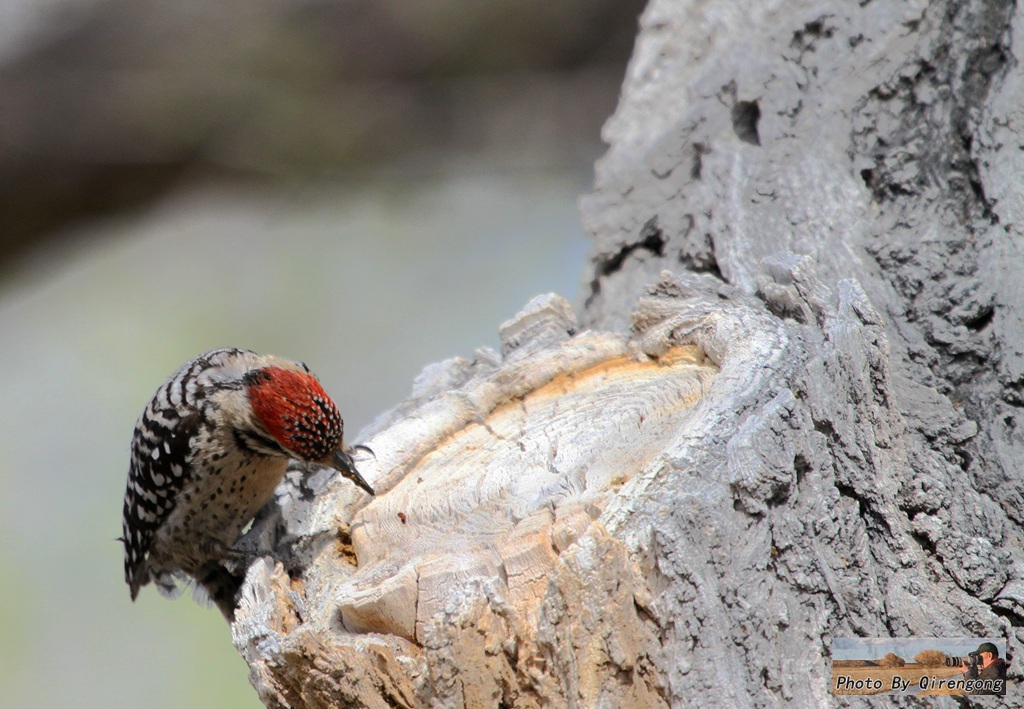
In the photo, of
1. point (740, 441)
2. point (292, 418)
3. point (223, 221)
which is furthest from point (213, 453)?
point (223, 221)

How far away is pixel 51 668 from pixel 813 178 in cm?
501

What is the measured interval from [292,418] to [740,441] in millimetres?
1127

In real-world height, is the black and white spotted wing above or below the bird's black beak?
above

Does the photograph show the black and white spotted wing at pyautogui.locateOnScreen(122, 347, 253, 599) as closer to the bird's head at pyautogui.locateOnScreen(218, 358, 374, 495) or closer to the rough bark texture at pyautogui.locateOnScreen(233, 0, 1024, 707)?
the bird's head at pyautogui.locateOnScreen(218, 358, 374, 495)

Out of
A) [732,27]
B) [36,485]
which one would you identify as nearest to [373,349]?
[36,485]

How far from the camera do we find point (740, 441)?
1470 mm

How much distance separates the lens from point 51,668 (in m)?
5.02

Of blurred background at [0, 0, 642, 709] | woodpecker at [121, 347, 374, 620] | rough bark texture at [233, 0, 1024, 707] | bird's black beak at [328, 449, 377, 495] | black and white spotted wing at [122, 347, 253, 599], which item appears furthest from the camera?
blurred background at [0, 0, 642, 709]

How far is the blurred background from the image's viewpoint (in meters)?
5.31

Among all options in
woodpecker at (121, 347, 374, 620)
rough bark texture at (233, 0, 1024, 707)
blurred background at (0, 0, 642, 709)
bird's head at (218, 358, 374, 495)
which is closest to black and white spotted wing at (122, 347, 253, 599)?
woodpecker at (121, 347, 374, 620)

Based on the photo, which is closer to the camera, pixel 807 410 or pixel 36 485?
pixel 807 410

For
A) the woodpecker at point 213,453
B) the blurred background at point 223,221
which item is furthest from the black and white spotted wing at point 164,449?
the blurred background at point 223,221

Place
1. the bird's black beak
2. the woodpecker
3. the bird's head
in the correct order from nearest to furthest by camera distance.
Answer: the bird's black beak → the bird's head → the woodpecker

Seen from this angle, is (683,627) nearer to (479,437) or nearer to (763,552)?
(763,552)
